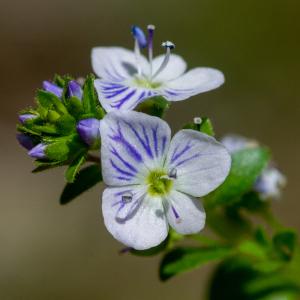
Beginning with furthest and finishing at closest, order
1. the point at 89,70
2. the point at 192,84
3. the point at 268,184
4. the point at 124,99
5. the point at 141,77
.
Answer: the point at 89,70, the point at 268,184, the point at 141,77, the point at 192,84, the point at 124,99

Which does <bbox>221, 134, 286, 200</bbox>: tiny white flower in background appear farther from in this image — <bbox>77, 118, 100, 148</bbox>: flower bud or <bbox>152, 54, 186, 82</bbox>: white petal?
<bbox>77, 118, 100, 148</bbox>: flower bud

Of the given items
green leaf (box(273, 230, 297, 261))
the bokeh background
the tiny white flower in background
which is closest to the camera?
green leaf (box(273, 230, 297, 261))

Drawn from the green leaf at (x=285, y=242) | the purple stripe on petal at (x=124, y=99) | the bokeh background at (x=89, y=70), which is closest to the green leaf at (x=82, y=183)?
the purple stripe on petal at (x=124, y=99)

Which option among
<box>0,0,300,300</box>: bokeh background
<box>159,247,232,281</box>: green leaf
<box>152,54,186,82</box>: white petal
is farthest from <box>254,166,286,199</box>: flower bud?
<box>0,0,300,300</box>: bokeh background

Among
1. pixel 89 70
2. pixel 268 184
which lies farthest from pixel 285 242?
pixel 89 70

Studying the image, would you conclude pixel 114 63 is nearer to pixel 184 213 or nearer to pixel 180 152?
pixel 180 152
